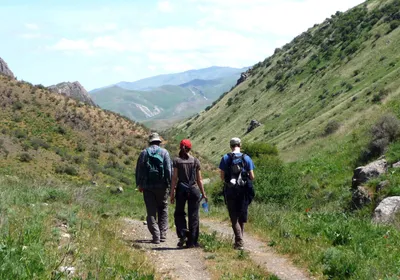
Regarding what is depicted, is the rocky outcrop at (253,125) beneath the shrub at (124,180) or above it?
above

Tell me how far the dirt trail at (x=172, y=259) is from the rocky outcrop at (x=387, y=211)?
5682 mm

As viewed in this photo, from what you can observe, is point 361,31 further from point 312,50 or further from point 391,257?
point 391,257

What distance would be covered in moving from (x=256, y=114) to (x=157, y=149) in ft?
232

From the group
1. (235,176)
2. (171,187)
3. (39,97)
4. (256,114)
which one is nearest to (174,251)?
(171,187)

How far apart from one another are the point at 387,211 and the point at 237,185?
5794mm

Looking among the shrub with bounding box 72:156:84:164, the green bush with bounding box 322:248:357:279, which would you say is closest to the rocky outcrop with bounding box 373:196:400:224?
the green bush with bounding box 322:248:357:279

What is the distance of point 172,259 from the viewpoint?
27.5 ft

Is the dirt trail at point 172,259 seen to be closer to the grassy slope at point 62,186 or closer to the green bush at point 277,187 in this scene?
the grassy slope at point 62,186

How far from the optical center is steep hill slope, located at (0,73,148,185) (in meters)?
33.7

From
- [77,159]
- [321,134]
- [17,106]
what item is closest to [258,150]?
[321,134]

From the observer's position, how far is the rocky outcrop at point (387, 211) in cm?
1248

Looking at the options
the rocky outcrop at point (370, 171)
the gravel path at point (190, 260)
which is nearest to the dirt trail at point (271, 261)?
the gravel path at point (190, 260)

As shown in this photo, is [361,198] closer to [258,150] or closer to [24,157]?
[258,150]

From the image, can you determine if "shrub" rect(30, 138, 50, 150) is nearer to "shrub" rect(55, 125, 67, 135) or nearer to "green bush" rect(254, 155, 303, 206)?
"shrub" rect(55, 125, 67, 135)
